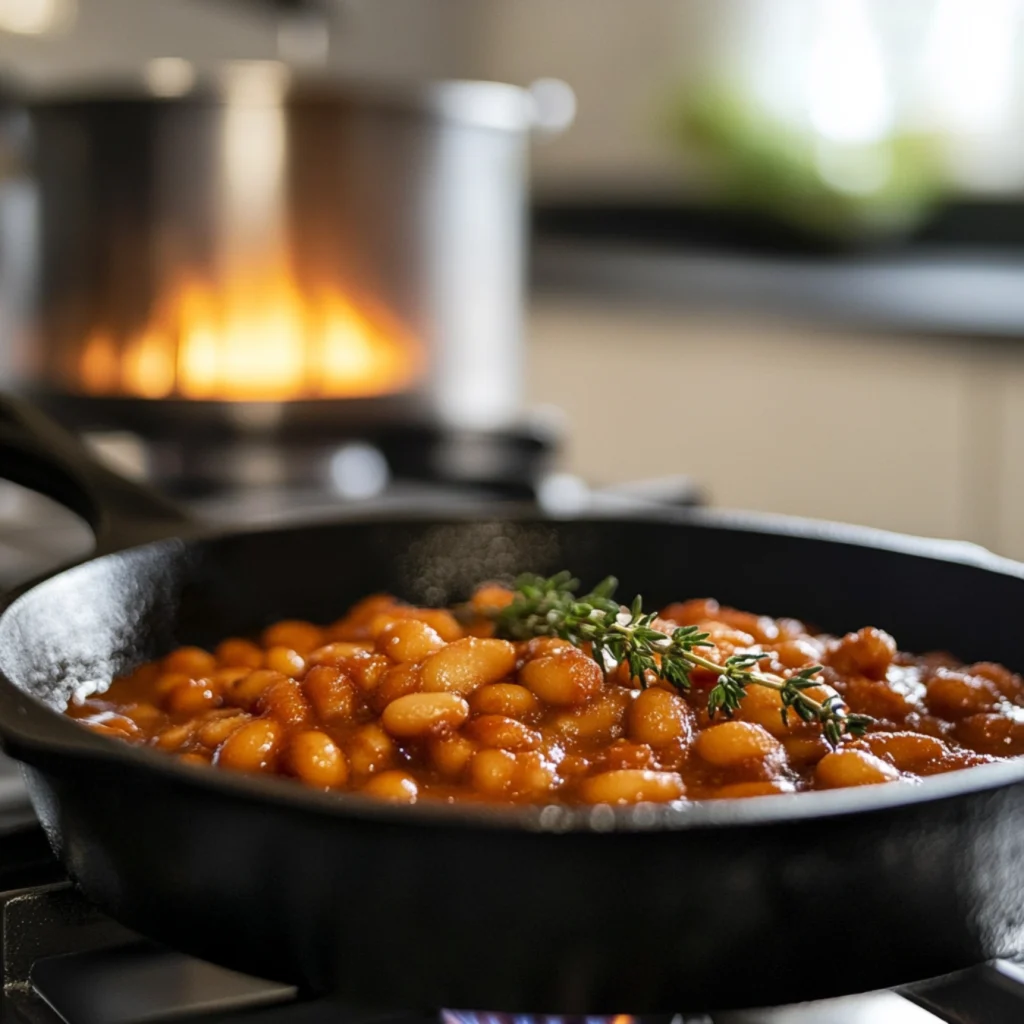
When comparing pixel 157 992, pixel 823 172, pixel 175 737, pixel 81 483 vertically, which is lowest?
pixel 157 992

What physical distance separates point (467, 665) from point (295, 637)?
0.27 meters

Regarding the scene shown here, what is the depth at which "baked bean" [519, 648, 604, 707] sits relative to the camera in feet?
2.89

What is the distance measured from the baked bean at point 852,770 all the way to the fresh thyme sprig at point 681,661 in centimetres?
5

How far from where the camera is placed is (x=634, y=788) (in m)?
0.77

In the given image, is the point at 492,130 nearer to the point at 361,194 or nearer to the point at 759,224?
the point at 361,194

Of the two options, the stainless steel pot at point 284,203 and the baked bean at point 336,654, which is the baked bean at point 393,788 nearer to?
the baked bean at point 336,654

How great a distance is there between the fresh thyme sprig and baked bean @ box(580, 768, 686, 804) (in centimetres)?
10

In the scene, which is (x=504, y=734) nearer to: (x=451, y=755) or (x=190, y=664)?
(x=451, y=755)

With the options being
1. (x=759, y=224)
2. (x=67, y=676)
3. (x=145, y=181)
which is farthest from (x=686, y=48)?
(x=67, y=676)

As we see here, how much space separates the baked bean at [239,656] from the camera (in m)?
1.07

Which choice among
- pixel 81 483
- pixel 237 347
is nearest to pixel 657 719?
→ pixel 81 483

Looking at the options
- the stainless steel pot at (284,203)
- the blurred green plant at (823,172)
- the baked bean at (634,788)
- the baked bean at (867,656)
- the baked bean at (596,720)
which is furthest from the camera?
the blurred green plant at (823,172)

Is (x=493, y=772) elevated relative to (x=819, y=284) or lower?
lower

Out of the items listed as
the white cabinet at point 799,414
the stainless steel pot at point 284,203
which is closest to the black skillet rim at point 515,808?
the stainless steel pot at point 284,203
